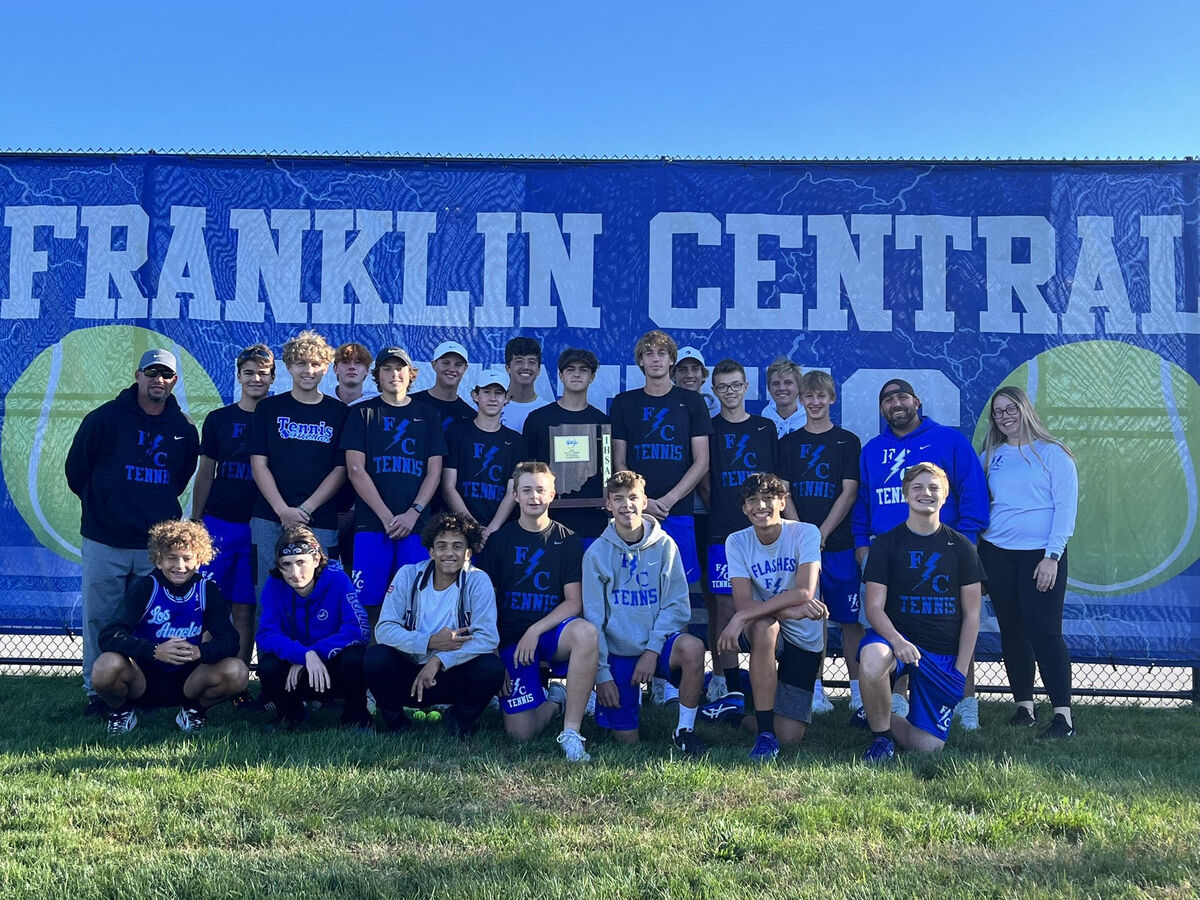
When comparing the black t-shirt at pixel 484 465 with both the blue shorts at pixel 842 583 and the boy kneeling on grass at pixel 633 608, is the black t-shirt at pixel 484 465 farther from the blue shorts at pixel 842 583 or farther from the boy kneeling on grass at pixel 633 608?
the blue shorts at pixel 842 583

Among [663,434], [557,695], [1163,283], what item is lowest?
[557,695]

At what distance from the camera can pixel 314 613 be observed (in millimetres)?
4531

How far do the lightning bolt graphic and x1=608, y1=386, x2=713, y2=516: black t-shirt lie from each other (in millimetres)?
839

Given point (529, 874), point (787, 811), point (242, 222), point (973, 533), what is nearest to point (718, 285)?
point (973, 533)

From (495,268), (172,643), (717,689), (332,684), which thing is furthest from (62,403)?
(717,689)

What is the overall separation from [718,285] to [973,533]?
7.23 ft

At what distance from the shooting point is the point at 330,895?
2.55 metres

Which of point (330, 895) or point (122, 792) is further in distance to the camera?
point (122, 792)

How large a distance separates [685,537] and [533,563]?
3.16 feet

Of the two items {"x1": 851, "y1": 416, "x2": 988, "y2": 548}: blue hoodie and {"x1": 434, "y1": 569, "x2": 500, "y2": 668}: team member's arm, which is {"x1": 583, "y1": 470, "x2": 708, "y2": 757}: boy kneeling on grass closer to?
{"x1": 434, "y1": 569, "x2": 500, "y2": 668}: team member's arm

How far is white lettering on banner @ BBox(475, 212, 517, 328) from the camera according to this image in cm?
600

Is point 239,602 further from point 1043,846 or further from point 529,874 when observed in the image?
point 1043,846

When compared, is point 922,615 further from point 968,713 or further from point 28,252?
point 28,252

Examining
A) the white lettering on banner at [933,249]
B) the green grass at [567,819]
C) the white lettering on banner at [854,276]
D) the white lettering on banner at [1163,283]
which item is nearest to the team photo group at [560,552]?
the green grass at [567,819]
